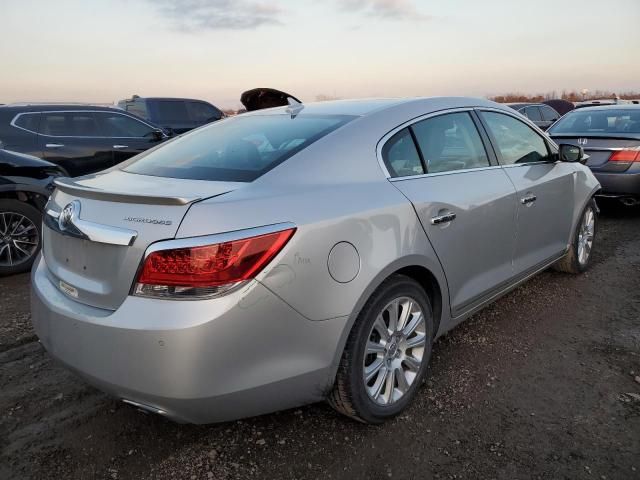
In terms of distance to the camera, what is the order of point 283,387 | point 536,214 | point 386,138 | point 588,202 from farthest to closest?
point 588,202 → point 536,214 → point 386,138 → point 283,387

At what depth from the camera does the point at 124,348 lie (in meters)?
1.92

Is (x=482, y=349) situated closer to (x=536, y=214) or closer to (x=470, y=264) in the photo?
(x=470, y=264)

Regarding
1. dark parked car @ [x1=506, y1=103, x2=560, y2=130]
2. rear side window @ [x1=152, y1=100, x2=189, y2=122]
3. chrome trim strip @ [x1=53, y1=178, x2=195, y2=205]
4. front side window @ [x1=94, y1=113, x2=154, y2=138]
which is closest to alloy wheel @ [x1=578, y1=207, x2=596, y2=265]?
chrome trim strip @ [x1=53, y1=178, x2=195, y2=205]

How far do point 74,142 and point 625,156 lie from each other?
7.29m

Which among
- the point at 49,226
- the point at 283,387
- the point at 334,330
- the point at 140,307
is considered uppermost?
the point at 49,226

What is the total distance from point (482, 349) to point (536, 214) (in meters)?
1.05

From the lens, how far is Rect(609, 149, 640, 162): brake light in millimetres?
6410

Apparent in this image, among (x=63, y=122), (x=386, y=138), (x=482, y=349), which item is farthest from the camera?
(x=63, y=122)

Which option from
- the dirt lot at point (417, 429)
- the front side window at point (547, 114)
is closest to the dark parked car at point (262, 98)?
the dirt lot at point (417, 429)

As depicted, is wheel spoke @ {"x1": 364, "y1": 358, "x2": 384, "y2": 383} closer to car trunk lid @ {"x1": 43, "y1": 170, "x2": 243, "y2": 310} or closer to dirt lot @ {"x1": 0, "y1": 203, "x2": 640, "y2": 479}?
dirt lot @ {"x1": 0, "y1": 203, "x2": 640, "y2": 479}

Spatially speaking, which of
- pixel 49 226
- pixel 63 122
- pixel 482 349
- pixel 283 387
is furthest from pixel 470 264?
pixel 63 122

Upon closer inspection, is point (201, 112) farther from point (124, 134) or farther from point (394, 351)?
point (394, 351)

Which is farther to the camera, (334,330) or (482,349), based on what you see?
(482,349)

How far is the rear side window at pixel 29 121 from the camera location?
6824mm
